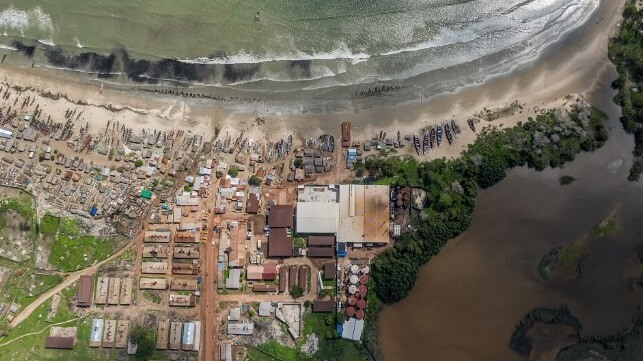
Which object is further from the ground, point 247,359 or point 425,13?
point 425,13

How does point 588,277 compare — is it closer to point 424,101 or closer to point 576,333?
point 576,333

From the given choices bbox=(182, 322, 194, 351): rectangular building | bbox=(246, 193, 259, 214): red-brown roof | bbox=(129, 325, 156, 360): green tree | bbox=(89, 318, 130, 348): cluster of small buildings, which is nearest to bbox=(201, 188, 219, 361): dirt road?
bbox=(182, 322, 194, 351): rectangular building

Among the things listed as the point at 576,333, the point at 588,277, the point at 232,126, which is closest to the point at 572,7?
the point at 588,277

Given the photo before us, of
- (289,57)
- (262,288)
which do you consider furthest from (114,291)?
(289,57)

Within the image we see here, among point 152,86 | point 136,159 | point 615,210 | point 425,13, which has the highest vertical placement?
point 425,13

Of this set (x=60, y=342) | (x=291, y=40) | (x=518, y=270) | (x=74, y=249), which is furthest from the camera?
(x=291, y=40)

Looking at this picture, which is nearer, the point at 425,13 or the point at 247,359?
the point at 247,359

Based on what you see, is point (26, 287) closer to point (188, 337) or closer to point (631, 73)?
point (188, 337)

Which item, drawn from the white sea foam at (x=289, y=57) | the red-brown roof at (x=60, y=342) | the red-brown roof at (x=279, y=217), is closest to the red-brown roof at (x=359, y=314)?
the red-brown roof at (x=279, y=217)
